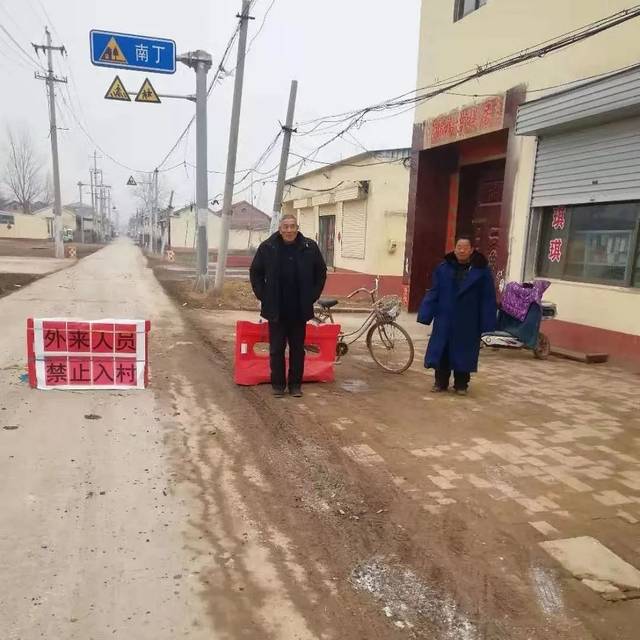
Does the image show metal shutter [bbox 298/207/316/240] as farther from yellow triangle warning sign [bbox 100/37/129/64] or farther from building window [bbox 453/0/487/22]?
building window [bbox 453/0/487/22]

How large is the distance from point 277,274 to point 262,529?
9.80 feet

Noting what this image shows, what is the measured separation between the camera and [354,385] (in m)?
6.45

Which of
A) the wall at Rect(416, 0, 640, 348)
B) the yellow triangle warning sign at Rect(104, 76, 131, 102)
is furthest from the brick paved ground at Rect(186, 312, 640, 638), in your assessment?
the yellow triangle warning sign at Rect(104, 76, 131, 102)

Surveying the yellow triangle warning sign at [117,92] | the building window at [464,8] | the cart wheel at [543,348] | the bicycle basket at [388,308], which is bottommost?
the cart wheel at [543,348]

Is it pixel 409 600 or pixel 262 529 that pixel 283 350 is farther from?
pixel 409 600

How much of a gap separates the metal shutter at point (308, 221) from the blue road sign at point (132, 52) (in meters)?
13.2

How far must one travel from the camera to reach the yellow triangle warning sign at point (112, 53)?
11.6m

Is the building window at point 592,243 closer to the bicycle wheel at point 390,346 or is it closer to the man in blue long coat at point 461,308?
the man in blue long coat at point 461,308

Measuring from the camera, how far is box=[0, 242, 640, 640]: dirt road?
7.97 ft

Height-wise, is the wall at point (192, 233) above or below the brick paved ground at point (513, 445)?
above

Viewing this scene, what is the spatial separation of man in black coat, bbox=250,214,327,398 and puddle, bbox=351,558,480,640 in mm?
3123

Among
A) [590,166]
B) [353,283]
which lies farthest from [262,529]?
[353,283]

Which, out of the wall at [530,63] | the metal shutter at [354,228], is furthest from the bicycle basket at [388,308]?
the metal shutter at [354,228]

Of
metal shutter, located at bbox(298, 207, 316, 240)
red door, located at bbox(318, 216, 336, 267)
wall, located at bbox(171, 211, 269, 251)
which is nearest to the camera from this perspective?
red door, located at bbox(318, 216, 336, 267)
